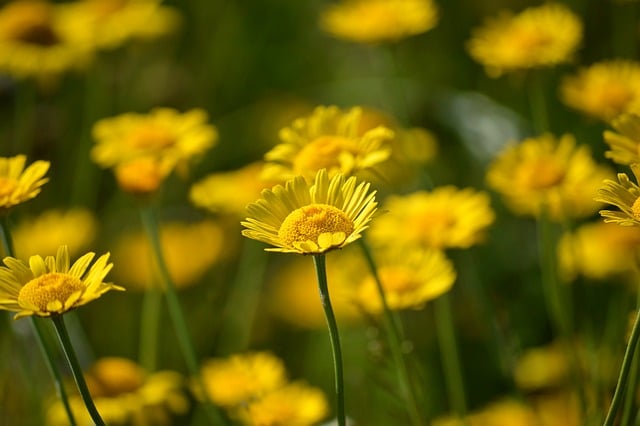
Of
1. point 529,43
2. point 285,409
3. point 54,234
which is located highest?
point 529,43

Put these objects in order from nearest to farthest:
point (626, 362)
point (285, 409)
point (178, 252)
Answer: point (626, 362), point (285, 409), point (178, 252)

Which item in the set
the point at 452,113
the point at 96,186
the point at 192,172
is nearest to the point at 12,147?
the point at 96,186

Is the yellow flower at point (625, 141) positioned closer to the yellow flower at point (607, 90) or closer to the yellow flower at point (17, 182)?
the yellow flower at point (607, 90)

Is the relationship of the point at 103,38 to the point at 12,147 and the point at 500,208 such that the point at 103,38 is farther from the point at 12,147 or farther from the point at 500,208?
the point at 500,208

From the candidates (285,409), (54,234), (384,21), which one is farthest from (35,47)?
(285,409)

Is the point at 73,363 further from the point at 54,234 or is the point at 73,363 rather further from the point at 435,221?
the point at 54,234
